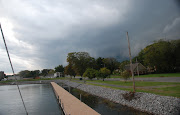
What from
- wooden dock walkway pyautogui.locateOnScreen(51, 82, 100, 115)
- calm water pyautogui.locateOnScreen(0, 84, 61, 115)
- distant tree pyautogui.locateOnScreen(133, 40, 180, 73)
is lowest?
calm water pyautogui.locateOnScreen(0, 84, 61, 115)

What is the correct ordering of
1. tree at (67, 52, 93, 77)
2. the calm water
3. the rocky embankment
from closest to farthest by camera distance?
the rocky embankment
the calm water
tree at (67, 52, 93, 77)

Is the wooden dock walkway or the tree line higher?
the tree line

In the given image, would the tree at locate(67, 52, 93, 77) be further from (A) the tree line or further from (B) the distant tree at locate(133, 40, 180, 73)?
(B) the distant tree at locate(133, 40, 180, 73)

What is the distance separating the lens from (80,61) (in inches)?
2704

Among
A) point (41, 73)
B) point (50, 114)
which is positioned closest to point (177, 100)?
point (50, 114)

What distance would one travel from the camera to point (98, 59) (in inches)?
3583

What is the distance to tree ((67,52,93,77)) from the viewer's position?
67956mm

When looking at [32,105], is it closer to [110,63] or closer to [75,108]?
[75,108]

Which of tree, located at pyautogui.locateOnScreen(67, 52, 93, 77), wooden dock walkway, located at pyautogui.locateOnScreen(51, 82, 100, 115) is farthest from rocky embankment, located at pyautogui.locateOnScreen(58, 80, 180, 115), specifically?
tree, located at pyautogui.locateOnScreen(67, 52, 93, 77)

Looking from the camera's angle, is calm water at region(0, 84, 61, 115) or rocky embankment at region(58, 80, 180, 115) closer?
rocky embankment at region(58, 80, 180, 115)

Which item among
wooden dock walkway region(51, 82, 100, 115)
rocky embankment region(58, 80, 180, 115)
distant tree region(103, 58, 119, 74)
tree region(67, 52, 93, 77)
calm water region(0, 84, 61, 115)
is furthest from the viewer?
Answer: distant tree region(103, 58, 119, 74)

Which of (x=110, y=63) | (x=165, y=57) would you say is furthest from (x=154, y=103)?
(x=110, y=63)

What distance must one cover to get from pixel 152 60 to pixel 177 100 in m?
43.8

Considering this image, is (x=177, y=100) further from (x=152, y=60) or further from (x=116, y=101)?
(x=152, y=60)
